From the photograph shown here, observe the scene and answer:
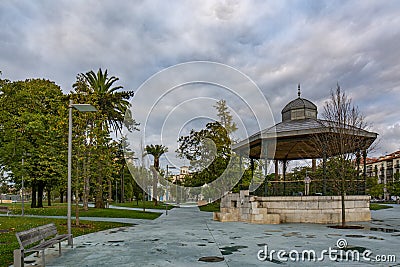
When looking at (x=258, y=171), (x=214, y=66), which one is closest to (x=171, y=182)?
(x=258, y=171)

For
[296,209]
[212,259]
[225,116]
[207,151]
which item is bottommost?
[296,209]

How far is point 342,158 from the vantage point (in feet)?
54.4

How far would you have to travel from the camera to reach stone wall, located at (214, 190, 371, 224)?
719 inches

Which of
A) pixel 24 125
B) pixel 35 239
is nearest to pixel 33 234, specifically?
pixel 35 239

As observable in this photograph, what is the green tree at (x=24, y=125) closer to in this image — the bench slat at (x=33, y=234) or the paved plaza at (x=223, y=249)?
the paved plaza at (x=223, y=249)

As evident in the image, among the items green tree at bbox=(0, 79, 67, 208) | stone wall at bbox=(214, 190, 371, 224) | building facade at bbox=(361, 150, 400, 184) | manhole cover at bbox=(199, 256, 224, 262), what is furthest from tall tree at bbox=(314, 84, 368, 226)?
building facade at bbox=(361, 150, 400, 184)

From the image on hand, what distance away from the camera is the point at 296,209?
18641mm

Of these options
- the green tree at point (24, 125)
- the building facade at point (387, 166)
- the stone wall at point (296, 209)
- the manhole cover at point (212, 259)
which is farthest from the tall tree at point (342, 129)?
the building facade at point (387, 166)

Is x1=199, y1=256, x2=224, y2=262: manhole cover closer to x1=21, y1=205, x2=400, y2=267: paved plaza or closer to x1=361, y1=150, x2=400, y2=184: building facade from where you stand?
x1=21, y1=205, x2=400, y2=267: paved plaza

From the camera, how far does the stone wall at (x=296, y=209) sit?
18266 mm

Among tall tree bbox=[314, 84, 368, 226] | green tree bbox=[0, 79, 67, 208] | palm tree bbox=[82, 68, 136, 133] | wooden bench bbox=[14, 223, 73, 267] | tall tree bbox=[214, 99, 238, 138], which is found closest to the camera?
wooden bench bbox=[14, 223, 73, 267]

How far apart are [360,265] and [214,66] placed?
16.0 meters

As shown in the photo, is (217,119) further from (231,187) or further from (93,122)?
(93,122)

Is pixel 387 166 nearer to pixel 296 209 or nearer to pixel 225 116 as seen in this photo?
pixel 225 116
